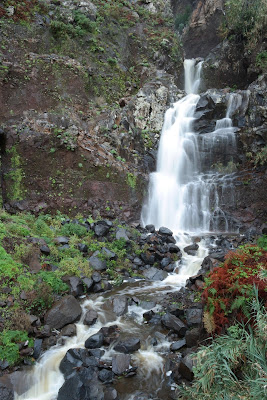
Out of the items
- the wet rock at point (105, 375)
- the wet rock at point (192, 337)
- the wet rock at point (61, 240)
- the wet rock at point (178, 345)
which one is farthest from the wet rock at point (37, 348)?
the wet rock at point (61, 240)

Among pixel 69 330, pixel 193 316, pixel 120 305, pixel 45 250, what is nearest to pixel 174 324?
pixel 193 316

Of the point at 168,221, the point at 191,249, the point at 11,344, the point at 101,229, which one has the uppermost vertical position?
the point at 101,229

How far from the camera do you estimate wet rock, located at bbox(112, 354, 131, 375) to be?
223 inches

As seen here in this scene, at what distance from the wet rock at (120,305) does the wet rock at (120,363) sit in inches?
75.4

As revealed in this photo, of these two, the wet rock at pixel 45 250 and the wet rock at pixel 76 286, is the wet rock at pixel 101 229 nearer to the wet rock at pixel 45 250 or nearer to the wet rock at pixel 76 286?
the wet rock at pixel 45 250

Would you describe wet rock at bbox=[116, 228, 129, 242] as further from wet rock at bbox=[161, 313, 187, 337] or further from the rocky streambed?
wet rock at bbox=[161, 313, 187, 337]

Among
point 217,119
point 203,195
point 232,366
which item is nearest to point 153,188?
point 203,195

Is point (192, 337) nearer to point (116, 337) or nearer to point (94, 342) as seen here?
point (116, 337)

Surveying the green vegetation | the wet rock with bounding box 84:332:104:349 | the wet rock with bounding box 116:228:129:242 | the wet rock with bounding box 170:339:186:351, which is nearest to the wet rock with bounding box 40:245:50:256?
→ the wet rock with bounding box 116:228:129:242

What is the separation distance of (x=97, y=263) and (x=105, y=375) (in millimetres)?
4883

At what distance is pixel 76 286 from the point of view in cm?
862

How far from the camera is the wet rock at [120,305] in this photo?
7900 mm

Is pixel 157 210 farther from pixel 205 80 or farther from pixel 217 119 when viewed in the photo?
pixel 205 80

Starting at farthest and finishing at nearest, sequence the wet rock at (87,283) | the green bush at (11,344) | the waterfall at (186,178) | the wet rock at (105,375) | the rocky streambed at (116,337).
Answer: the waterfall at (186,178) → the wet rock at (87,283) → the green bush at (11,344) → the wet rock at (105,375) → the rocky streambed at (116,337)
